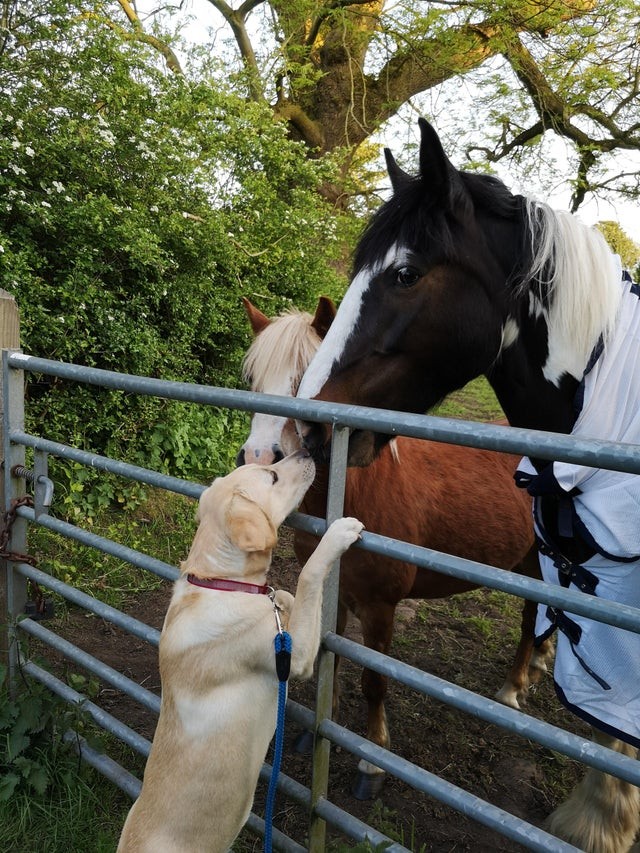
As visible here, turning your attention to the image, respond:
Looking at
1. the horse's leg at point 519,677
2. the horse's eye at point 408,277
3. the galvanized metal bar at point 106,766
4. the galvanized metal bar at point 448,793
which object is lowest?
the horse's leg at point 519,677

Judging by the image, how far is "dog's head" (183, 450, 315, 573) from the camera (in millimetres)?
1693

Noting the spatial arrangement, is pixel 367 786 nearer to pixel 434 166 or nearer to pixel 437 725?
pixel 437 725

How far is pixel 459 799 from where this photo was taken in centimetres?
149

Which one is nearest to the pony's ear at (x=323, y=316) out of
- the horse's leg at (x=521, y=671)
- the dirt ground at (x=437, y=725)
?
the horse's leg at (x=521, y=671)

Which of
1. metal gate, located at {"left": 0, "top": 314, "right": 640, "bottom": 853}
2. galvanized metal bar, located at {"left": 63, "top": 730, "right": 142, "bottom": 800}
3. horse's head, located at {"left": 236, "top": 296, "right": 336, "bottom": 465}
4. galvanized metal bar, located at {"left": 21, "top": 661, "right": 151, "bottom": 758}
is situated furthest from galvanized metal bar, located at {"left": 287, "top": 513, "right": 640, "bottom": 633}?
galvanized metal bar, located at {"left": 63, "top": 730, "right": 142, "bottom": 800}

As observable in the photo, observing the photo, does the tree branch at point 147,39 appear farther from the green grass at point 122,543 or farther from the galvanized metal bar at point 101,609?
the galvanized metal bar at point 101,609

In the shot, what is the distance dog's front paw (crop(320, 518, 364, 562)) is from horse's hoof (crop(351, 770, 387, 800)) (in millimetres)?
1808

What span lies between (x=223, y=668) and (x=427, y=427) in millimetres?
953

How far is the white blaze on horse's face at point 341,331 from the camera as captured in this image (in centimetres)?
191

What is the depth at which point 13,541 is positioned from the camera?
2.81 m

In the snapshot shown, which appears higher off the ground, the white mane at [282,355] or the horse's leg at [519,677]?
the white mane at [282,355]

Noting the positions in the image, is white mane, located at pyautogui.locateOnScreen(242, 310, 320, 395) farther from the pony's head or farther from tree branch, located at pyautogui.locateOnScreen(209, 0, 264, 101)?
tree branch, located at pyautogui.locateOnScreen(209, 0, 264, 101)

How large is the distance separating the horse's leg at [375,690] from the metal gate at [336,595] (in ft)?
2.95

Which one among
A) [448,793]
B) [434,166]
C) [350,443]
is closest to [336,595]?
[350,443]
